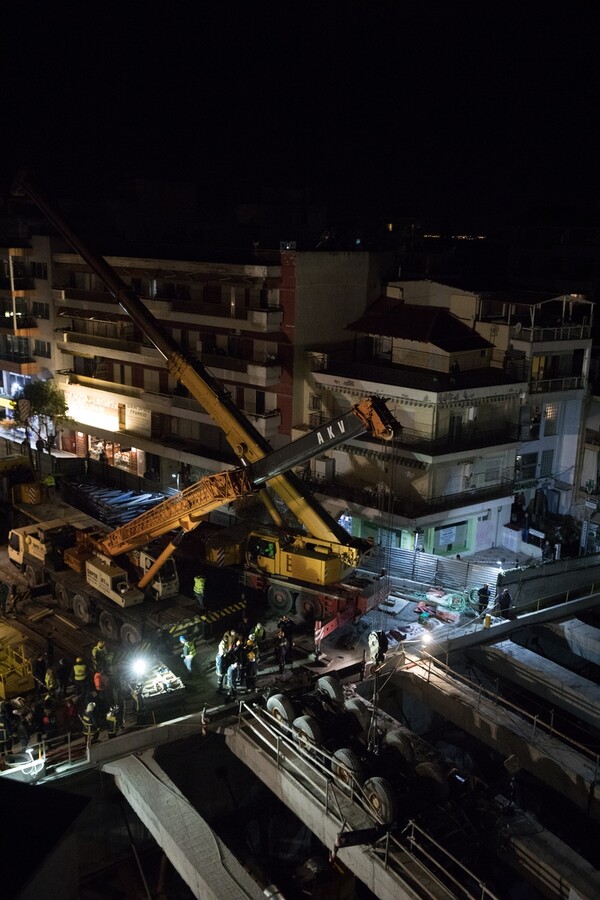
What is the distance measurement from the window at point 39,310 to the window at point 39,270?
1.67m

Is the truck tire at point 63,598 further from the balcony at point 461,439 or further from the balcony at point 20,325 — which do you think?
the balcony at point 20,325

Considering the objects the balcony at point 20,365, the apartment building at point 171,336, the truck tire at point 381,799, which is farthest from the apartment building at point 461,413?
the balcony at point 20,365

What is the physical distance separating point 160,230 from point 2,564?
2596 cm

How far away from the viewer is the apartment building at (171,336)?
39.2m

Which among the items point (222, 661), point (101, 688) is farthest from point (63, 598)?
point (222, 661)

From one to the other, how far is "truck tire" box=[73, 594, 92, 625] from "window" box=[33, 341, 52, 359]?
24869 mm

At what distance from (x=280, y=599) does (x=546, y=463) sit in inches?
733

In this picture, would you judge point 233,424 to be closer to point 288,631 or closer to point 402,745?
point 288,631

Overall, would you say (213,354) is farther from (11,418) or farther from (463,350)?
(11,418)

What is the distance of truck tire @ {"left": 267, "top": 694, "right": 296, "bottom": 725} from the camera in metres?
23.2

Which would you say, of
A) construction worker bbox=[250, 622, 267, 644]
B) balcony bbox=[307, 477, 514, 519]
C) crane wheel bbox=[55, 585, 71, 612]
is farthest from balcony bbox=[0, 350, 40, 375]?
construction worker bbox=[250, 622, 267, 644]

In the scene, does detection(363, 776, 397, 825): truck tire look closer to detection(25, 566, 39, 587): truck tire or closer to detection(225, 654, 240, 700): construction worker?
detection(225, 654, 240, 700): construction worker

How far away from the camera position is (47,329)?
50875mm

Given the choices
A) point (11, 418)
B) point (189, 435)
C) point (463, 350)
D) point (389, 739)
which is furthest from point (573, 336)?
point (11, 418)
